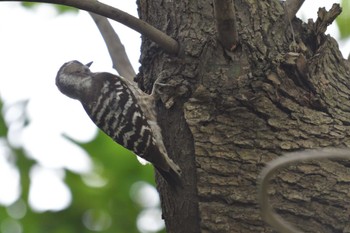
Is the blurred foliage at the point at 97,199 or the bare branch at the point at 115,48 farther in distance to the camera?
the blurred foliage at the point at 97,199

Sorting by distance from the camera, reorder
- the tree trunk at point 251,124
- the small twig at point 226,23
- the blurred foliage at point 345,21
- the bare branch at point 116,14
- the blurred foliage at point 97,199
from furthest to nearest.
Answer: the blurred foliage at point 345,21 → the blurred foliage at point 97,199 → the tree trunk at point 251,124 → the small twig at point 226,23 → the bare branch at point 116,14

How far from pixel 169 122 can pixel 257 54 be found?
0.50 meters

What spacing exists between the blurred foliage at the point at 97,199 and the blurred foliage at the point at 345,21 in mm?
1515

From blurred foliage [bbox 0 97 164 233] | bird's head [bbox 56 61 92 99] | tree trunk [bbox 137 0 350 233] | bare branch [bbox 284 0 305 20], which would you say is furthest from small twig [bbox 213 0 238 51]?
bird's head [bbox 56 61 92 99]

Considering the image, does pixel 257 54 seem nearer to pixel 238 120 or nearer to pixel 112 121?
pixel 238 120

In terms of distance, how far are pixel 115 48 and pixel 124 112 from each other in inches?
16.6

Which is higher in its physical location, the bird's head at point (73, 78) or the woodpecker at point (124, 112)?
the bird's head at point (73, 78)

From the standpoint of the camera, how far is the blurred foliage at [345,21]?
4.41m

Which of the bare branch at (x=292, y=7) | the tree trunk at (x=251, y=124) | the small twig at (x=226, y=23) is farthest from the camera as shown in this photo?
the bare branch at (x=292, y=7)

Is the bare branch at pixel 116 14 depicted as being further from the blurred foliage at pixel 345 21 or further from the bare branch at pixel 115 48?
the blurred foliage at pixel 345 21

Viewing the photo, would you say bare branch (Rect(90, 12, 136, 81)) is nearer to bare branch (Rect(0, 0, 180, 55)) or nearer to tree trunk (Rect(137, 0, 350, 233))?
tree trunk (Rect(137, 0, 350, 233))

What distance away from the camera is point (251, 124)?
2936 millimetres

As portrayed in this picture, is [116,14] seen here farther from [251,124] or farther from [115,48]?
[115,48]

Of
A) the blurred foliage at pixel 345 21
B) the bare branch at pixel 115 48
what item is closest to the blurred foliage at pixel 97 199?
the bare branch at pixel 115 48
